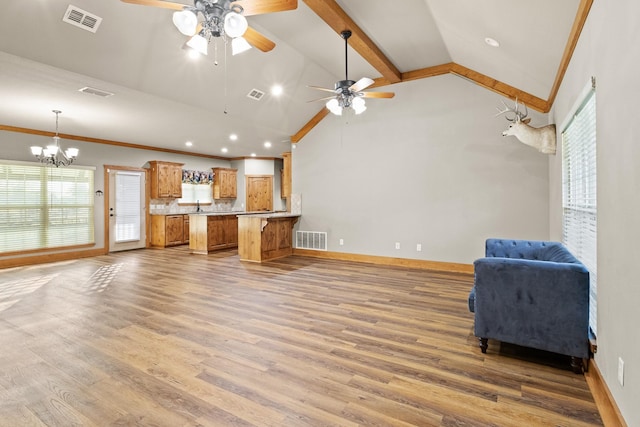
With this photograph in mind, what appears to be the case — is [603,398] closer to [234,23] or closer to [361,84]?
[234,23]

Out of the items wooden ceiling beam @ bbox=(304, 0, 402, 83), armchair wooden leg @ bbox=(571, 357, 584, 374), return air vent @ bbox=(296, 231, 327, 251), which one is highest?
wooden ceiling beam @ bbox=(304, 0, 402, 83)

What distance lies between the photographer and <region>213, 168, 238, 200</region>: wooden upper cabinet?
11.2m

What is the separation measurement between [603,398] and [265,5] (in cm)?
353

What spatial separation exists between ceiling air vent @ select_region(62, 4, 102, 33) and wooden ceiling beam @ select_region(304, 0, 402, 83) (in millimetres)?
2343

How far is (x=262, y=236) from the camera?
686cm

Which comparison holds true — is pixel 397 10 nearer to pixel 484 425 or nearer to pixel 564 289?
pixel 564 289

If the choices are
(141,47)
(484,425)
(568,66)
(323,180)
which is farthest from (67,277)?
(568,66)

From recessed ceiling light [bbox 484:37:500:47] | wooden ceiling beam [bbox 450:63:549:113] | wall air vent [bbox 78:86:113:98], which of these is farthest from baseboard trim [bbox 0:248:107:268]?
recessed ceiling light [bbox 484:37:500:47]

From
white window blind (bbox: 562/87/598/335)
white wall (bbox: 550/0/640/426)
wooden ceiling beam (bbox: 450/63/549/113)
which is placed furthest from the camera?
wooden ceiling beam (bbox: 450/63/549/113)

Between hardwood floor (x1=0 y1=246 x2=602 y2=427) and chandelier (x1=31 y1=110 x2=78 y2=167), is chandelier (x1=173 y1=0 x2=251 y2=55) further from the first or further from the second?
chandelier (x1=31 y1=110 x2=78 y2=167)

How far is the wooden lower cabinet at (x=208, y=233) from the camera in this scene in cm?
830

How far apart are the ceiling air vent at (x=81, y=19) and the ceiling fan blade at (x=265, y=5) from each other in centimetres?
210

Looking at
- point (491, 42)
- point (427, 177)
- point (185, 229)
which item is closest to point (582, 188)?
point (491, 42)

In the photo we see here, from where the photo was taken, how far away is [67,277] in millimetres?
5625
